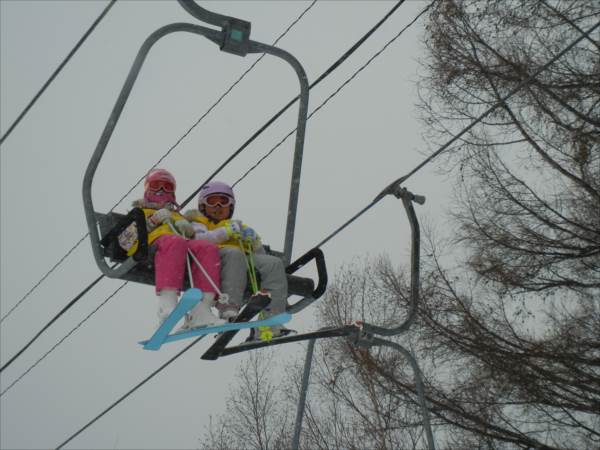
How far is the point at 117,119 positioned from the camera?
369cm

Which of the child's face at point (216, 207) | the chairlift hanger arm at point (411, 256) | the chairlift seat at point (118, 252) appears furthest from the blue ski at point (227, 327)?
the child's face at point (216, 207)

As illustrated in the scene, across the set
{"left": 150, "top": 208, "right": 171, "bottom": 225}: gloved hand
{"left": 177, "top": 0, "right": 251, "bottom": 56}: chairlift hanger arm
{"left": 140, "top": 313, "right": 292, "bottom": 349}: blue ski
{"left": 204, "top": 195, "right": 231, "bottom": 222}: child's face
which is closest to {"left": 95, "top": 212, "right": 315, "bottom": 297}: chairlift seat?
{"left": 150, "top": 208, "right": 171, "bottom": 225}: gloved hand

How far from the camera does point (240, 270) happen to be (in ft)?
13.9

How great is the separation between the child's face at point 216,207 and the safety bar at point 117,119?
628 millimetres

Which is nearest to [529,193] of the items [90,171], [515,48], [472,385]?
[515,48]

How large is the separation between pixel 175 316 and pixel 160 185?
3.81ft

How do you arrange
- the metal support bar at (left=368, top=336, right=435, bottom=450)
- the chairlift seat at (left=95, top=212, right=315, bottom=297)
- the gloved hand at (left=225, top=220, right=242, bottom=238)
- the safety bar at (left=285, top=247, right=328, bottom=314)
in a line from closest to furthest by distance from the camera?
the chairlift seat at (left=95, top=212, right=315, bottom=297)
the metal support bar at (left=368, top=336, right=435, bottom=450)
the gloved hand at (left=225, top=220, right=242, bottom=238)
the safety bar at (left=285, top=247, right=328, bottom=314)

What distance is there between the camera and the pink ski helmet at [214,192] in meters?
4.77

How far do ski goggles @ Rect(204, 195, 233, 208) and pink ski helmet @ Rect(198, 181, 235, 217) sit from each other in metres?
0.01

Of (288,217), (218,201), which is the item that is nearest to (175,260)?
(288,217)

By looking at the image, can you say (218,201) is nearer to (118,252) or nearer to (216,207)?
(216,207)

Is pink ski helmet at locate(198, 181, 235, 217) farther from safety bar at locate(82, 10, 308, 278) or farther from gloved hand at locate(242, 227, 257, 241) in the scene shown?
safety bar at locate(82, 10, 308, 278)

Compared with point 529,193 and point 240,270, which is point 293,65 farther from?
point 529,193

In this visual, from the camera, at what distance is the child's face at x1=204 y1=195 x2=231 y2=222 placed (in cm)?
476
